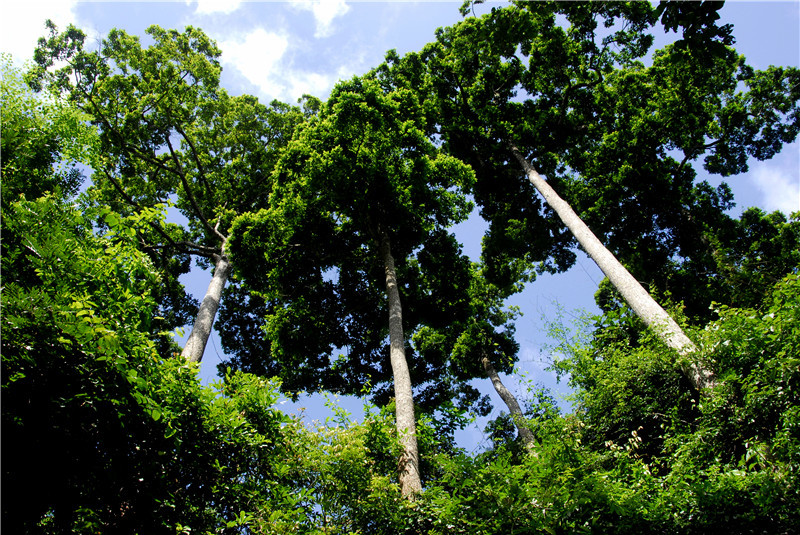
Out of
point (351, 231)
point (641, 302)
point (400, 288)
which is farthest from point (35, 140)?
point (641, 302)

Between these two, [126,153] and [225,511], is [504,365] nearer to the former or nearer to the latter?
[225,511]

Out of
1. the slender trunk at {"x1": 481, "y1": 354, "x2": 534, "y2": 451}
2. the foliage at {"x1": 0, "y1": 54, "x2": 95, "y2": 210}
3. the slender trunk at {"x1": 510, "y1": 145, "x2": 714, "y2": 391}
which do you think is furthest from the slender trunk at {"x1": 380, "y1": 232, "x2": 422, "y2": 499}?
the slender trunk at {"x1": 481, "y1": 354, "x2": 534, "y2": 451}

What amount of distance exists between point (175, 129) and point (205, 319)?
7858 mm

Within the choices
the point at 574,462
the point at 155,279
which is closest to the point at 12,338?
the point at 155,279

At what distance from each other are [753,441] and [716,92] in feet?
45.8

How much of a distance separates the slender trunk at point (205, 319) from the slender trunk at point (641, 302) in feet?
27.7

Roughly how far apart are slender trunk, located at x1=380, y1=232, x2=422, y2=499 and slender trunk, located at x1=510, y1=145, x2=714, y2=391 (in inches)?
160

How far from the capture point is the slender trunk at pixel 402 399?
5.91m

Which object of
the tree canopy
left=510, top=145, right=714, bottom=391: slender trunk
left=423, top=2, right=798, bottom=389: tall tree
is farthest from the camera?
left=423, top=2, right=798, bottom=389: tall tree

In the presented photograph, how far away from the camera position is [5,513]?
3.19 meters

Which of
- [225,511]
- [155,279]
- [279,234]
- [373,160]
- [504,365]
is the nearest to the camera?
[225,511]

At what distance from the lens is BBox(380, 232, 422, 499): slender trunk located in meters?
5.91

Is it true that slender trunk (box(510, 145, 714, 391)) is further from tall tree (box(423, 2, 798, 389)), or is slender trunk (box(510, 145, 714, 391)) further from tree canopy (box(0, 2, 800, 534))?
tall tree (box(423, 2, 798, 389))

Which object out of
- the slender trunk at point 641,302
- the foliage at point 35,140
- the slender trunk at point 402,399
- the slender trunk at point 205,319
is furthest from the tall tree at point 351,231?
the foliage at point 35,140
